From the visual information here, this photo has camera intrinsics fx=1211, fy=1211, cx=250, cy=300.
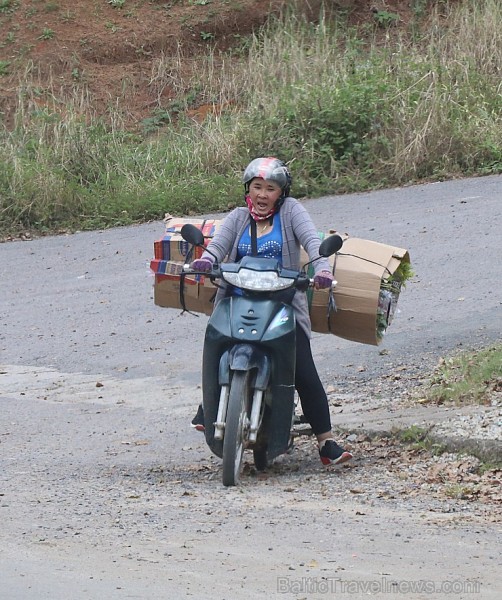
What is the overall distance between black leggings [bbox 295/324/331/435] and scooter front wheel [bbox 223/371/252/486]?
0.42m

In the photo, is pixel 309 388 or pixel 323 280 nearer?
pixel 323 280

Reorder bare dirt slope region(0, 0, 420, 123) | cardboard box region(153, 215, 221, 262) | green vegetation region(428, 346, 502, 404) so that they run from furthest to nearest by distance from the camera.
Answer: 1. bare dirt slope region(0, 0, 420, 123)
2. green vegetation region(428, 346, 502, 404)
3. cardboard box region(153, 215, 221, 262)

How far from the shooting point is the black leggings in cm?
668

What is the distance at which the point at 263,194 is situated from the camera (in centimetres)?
661

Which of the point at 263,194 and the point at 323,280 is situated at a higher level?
the point at 263,194

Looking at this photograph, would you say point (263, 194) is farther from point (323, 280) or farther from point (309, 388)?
point (309, 388)

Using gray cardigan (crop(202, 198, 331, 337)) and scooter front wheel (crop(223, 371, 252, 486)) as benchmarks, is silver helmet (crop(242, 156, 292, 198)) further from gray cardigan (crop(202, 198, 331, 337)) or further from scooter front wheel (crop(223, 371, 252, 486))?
scooter front wheel (crop(223, 371, 252, 486))

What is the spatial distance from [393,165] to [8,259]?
502 centimetres

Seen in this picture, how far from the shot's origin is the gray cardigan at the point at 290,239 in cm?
661

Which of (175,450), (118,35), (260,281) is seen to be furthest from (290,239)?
(118,35)

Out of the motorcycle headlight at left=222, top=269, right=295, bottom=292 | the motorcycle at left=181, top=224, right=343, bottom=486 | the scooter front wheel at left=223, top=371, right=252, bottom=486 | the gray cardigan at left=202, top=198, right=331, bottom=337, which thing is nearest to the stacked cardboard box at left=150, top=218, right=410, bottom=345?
the gray cardigan at left=202, top=198, right=331, bottom=337

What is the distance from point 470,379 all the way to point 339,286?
1419 mm

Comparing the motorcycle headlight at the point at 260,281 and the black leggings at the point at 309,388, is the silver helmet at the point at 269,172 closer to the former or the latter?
the motorcycle headlight at the point at 260,281

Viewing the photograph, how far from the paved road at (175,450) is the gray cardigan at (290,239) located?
990 mm
